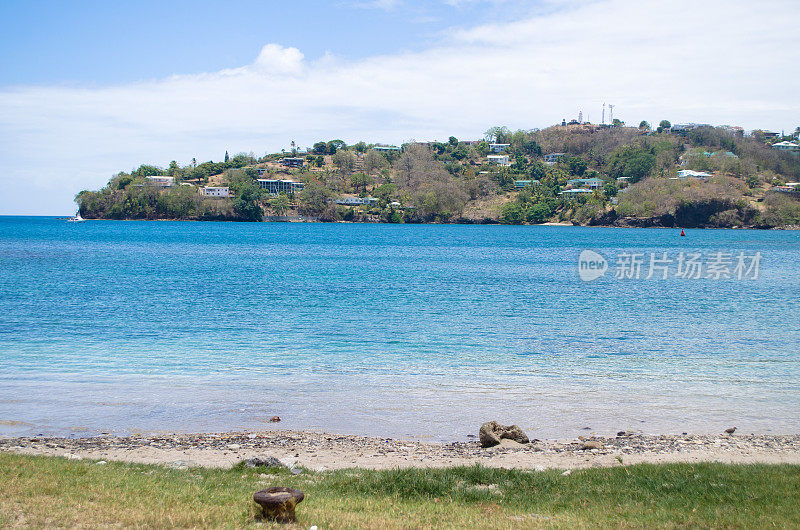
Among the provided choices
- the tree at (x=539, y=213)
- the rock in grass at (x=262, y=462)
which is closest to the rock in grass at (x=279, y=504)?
the rock in grass at (x=262, y=462)

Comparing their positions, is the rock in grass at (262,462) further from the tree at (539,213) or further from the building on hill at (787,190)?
the building on hill at (787,190)

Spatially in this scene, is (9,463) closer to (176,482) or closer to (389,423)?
(176,482)

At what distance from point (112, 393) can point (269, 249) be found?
243 feet

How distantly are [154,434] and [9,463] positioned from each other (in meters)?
3.92

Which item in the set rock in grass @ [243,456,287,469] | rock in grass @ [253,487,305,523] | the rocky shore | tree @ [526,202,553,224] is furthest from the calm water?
tree @ [526,202,553,224]

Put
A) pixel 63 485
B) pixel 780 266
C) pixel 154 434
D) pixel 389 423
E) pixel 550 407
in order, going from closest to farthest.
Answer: pixel 63 485, pixel 154 434, pixel 389 423, pixel 550 407, pixel 780 266

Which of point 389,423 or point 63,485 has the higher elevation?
point 63,485

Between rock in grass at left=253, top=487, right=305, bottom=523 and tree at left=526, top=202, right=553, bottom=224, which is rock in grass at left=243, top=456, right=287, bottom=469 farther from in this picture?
tree at left=526, top=202, right=553, bottom=224

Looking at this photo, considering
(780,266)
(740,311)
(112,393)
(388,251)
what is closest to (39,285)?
(112,393)

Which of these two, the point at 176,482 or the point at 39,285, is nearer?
the point at 176,482

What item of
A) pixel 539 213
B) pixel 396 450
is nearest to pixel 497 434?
pixel 396 450

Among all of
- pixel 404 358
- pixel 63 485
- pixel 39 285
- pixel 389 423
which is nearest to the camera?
pixel 63 485

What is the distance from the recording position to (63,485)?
27.1 ft

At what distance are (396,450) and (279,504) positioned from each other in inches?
196
